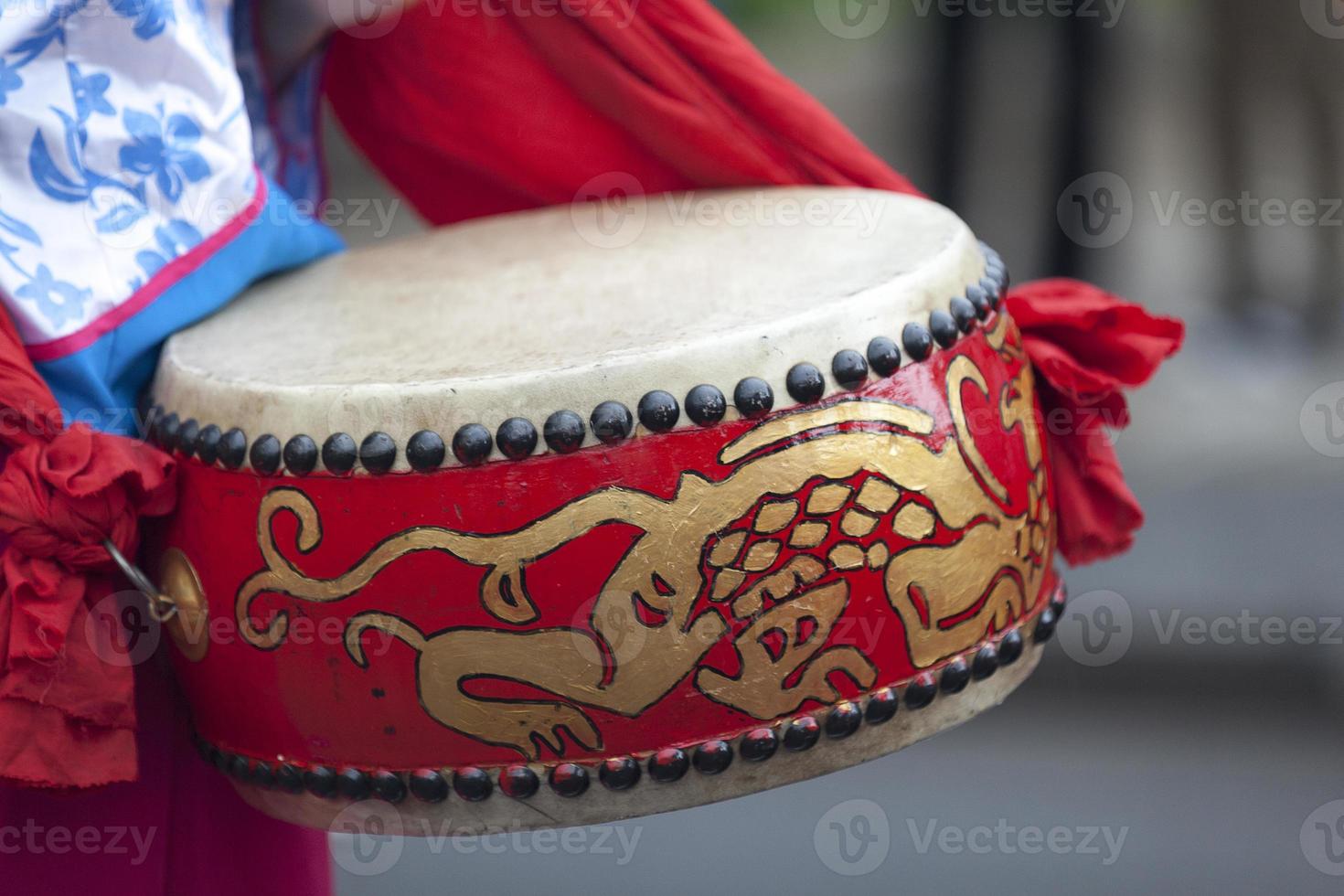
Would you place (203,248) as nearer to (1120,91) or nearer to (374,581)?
(374,581)

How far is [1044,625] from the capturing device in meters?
0.84

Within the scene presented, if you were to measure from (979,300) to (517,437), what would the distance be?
0.96 ft

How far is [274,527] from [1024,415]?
1.42ft

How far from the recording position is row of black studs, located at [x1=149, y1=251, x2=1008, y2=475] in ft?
2.24

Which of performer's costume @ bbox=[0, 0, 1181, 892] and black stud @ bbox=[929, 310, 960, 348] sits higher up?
black stud @ bbox=[929, 310, 960, 348]

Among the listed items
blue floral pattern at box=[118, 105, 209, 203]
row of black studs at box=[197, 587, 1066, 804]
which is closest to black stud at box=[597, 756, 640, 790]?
row of black studs at box=[197, 587, 1066, 804]

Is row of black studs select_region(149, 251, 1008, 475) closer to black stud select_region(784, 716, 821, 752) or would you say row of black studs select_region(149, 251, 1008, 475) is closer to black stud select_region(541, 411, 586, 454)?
black stud select_region(541, 411, 586, 454)

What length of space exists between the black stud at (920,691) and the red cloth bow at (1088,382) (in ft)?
0.67

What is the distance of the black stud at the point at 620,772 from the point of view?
0.72 meters

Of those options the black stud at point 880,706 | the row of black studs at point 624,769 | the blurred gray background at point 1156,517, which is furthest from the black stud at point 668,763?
the blurred gray background at point 1156,517

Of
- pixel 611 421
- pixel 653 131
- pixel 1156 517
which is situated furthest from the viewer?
pixel 1156 517

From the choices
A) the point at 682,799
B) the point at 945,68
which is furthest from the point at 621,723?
the point at 945,68

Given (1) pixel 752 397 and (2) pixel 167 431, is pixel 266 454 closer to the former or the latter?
(2) pixel 167 431

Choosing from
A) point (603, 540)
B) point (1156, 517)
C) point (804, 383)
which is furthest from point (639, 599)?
point (1156, 517)
